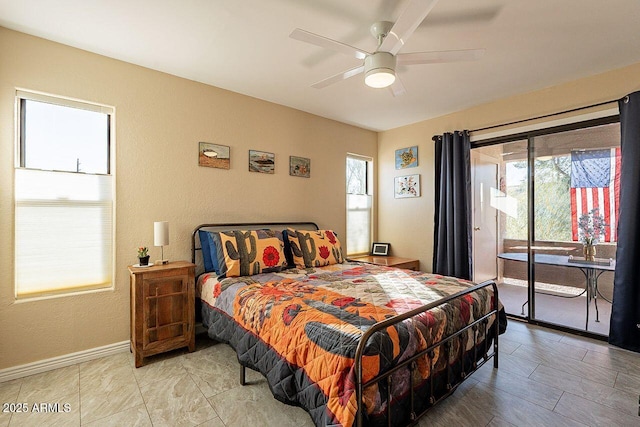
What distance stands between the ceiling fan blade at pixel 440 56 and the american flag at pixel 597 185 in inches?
82.7

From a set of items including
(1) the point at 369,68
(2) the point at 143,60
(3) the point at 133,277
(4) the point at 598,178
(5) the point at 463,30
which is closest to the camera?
(1) the point at 369,68

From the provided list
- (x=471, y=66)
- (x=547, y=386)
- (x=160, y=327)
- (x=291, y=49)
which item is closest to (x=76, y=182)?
(x=160, y=327)

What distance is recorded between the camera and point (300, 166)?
396 centimetres

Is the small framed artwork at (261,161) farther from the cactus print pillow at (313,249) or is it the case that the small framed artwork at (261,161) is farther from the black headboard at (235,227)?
the cactus print pillow at (313,249)

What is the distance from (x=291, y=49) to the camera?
8.17 ft

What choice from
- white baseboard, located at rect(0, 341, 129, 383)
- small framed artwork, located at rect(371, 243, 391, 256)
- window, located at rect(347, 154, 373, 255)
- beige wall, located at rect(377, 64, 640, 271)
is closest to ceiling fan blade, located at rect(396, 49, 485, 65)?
beige wall, located at rect(377, 64, 640, 271)

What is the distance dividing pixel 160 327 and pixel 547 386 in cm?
303

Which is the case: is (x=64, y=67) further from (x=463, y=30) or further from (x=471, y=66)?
(x=471, y=66)

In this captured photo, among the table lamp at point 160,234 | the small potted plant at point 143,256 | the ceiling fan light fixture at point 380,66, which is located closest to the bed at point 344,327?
the table lamp at point 160,234

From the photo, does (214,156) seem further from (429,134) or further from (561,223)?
(561,223)

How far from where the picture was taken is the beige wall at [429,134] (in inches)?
115

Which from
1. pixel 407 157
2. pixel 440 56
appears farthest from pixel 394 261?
pixel 440 56

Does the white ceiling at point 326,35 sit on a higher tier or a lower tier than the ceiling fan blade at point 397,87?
higher

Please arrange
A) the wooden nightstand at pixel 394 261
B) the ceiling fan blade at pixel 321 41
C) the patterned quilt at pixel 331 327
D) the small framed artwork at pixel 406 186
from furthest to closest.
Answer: the small framed artwork at pixel 406 186
the wooden nightstand at pixel 394 261
the ceiling fan blade at pixel 321 41
the patterned quilt at pixel 331 327
